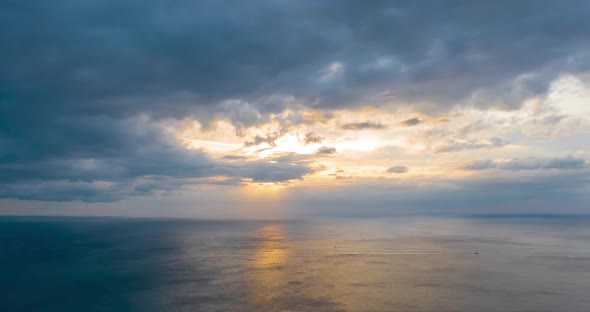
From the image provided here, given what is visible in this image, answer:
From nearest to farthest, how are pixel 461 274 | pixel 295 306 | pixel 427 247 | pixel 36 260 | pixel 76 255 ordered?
pixel 295 306, pixel 461 274, pixel 36 260, pixel 76 255, pixel 427 247

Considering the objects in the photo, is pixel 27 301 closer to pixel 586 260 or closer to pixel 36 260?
pixel 36 260

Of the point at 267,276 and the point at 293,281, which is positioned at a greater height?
the point at 267,276

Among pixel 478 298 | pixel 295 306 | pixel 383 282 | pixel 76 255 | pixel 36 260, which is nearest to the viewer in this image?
pixel 295 306

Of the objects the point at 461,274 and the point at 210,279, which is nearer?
the point at 210,279

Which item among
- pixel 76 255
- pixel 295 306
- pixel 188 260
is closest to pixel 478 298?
pixel 295 306

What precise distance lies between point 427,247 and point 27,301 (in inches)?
4208

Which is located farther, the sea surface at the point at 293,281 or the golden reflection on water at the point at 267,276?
the golden reflection on water at the point at 267,276

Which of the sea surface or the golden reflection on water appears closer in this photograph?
the sea surface

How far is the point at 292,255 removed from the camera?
329ft

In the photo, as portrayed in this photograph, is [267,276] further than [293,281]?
Yes

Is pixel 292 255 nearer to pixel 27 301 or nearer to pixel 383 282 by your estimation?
pixel 383 282

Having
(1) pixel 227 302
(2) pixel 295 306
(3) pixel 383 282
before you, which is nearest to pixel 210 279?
(1) pixel 227 302

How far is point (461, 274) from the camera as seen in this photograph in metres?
71.5

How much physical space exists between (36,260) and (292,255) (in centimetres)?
6374
